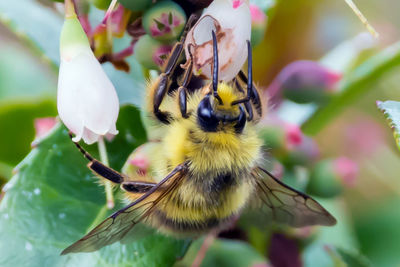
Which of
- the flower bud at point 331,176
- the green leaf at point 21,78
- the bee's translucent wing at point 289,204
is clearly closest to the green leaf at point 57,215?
the bee's translucent wing at point 289,204

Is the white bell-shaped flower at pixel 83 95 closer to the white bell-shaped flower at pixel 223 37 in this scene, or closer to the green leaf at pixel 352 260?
the white bell-shaped flower at pixel 223 37

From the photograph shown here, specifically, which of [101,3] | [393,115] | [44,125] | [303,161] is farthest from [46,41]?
[393,115]

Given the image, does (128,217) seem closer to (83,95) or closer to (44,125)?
(83,95)

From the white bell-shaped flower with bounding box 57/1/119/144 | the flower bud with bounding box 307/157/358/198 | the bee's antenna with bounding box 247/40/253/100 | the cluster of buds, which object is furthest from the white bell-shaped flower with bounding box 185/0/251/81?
the flower bud with bounding box 307/157/358/198

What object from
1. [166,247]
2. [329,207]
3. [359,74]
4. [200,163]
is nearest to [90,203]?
[166,247]

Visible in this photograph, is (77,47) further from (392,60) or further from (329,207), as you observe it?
(329,207)

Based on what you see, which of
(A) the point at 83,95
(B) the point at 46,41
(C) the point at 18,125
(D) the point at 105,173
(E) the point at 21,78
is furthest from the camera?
(E) the point at 21,78

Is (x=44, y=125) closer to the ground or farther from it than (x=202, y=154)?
closer to the ground
